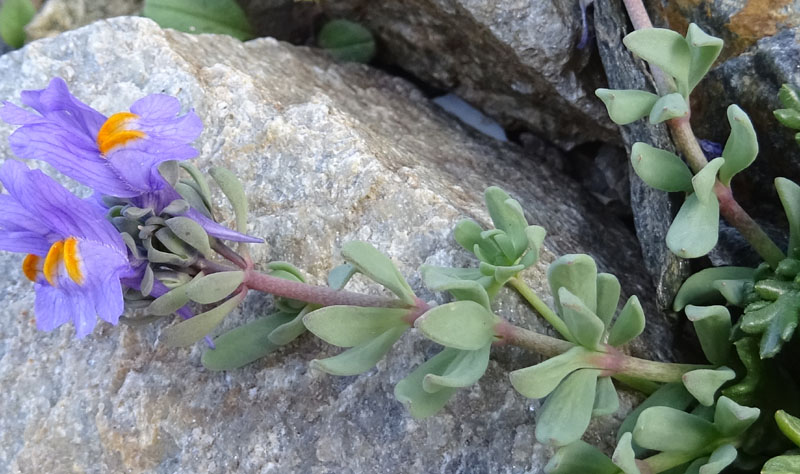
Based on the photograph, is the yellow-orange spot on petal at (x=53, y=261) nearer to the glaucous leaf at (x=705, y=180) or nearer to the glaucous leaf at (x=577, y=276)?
the glaucous leaf at (x=577, y=276)

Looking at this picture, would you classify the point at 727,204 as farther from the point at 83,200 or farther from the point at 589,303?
the point at 83,200

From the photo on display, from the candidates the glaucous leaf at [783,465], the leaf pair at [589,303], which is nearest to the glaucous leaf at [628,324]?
the leaf pair at [589,303]

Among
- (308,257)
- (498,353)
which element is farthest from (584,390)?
(308,257)

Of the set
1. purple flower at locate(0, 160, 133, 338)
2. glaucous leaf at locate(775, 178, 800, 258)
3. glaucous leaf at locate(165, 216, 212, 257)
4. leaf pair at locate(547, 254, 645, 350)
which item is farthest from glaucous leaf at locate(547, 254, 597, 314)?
purple flower at locate(0, 160, 133, 338)

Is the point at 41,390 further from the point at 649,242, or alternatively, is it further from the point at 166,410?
the point at 649,242

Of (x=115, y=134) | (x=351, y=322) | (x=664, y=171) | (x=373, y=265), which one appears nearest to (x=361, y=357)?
(x=351, y=322)
